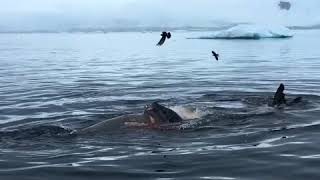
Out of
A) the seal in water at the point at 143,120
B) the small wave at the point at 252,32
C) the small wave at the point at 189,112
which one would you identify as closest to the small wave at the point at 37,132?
the seal in water at the point at 143,120

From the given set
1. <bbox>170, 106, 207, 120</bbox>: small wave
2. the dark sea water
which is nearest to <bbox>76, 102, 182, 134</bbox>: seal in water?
the dark sea water

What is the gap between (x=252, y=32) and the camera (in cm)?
8494

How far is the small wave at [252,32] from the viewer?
85688mm

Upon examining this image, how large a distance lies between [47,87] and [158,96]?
21.4 feet

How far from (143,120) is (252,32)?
7354 centimetres

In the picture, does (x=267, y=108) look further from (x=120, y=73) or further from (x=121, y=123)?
(x=120, y=73)

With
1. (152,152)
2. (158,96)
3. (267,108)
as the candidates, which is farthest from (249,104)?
(152,152)

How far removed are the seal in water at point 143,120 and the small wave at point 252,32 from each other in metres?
73.1

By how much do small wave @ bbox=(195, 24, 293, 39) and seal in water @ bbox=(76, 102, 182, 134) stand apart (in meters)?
73.1

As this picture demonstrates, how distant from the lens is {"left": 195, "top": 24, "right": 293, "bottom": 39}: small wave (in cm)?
8569

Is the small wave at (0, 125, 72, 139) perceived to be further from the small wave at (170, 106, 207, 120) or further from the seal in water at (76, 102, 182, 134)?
the small wave at (170, 106, 207, 120)

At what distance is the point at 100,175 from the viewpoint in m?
8.95

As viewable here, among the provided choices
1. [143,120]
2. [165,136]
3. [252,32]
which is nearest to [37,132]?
[143,120]

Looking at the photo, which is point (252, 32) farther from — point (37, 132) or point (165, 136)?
point (165, 136)
